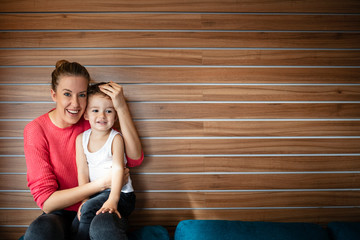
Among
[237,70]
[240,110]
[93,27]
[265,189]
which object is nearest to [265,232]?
[265,189]

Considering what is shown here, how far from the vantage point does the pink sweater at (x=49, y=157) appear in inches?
68.4

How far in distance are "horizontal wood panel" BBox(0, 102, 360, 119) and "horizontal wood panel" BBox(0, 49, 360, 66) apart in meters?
0.38

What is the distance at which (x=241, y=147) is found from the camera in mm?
2242

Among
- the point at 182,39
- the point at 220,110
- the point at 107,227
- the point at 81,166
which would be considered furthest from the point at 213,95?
the point at 107,227

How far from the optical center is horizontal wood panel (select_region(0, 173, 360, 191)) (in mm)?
2234

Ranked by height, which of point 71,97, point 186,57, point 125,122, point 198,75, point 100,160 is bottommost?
point 100,160

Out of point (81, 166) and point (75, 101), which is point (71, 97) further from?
point (81, 166)

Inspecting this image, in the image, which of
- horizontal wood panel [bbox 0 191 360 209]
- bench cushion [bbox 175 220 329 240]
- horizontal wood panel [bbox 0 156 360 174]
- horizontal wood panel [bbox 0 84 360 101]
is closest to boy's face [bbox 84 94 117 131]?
horizontal wood panel [bbox 0 84 360 101]

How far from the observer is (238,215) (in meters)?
2.27

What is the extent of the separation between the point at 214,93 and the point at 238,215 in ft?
3.93

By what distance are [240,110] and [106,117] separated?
122 centimetres

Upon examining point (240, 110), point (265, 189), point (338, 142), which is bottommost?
point (265, 189)

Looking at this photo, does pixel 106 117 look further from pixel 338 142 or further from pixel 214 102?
pixel 338 142

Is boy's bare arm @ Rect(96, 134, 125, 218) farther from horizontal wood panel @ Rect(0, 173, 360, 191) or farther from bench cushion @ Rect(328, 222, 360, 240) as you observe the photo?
bench cushion @ Rect(328, 222, 360, 240)
